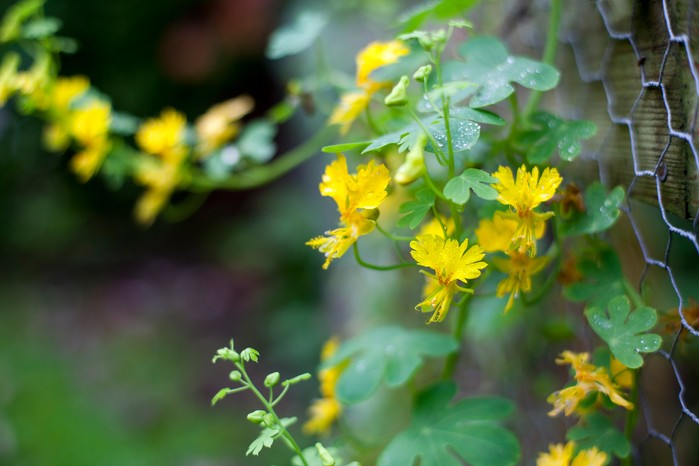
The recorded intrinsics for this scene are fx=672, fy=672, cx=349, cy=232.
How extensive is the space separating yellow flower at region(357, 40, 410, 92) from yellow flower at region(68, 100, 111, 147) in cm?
52

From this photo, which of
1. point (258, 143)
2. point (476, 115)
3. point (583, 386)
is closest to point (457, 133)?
point (476, 115)

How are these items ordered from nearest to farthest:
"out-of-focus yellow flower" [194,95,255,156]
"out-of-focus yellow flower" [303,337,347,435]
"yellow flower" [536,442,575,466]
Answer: "yellow flower" [536,442,575,466]
"out-of-focus yellow flower" [303,337,347,435]
"out-of-focus yellow flower" [194,95,255,156]

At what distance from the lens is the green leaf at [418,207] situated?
605 mm

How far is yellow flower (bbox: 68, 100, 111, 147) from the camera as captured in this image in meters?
1.10

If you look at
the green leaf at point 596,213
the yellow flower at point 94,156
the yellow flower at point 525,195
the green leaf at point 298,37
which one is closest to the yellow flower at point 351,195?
the yellow flower at point 525,195

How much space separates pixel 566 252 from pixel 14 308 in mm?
3197

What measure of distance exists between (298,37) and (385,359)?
515 millimetres

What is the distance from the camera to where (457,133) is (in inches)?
24.1

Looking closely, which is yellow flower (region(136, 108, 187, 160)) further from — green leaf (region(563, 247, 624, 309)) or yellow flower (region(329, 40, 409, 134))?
green leaf (region(563, 247, 624, 309))

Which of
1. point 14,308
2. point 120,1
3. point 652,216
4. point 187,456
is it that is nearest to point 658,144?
point 652,216

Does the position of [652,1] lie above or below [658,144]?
above

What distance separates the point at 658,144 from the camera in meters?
0.65

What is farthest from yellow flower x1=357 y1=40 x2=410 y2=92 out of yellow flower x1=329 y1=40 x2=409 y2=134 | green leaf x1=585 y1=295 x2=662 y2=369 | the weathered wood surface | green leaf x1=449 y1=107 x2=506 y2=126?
green leaf x1=585 y1=295 x2=662 y2=369

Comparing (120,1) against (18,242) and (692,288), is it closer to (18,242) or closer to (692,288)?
(18,242)
